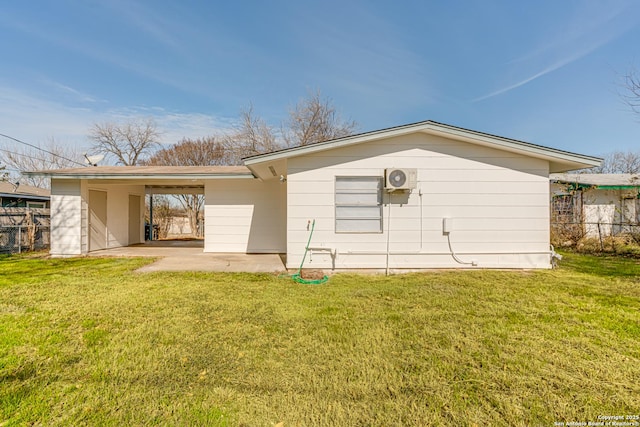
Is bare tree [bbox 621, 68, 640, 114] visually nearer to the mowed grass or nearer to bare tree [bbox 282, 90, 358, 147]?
the mowed grass

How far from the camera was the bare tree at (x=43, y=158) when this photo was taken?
21.2m

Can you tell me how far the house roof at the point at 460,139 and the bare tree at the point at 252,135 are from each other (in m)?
14.9

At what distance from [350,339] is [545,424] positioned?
164 centimetres

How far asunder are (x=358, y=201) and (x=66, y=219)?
8.44m

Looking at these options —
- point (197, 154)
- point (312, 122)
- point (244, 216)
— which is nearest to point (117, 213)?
point (244, 216)

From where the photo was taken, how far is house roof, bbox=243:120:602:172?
6.19 meters

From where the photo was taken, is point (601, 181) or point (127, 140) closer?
point (601, 181)

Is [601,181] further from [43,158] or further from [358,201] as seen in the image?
[43,158]

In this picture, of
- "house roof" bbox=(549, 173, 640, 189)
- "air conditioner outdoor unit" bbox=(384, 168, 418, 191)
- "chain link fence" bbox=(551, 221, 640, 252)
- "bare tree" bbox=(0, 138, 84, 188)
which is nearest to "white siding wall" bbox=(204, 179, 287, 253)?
"air conditioner outdoor unit" bbox=(384, 168, 418, 191)

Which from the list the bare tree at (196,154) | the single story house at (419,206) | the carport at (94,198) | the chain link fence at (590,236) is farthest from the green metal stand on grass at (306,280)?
the bare tree at (196,154)

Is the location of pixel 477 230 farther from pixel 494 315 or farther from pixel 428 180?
pixel 494 315

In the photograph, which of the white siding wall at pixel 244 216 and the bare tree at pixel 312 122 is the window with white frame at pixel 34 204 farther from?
the bare tree at pixel 312 122

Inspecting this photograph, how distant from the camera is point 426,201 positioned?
6.52 meters

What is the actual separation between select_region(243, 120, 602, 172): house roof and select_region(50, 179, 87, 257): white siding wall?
647 cm
